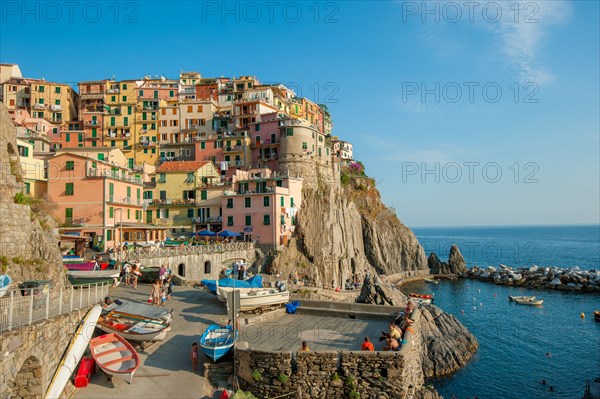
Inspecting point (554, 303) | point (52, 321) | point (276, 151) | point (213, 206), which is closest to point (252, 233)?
point (213, 206)

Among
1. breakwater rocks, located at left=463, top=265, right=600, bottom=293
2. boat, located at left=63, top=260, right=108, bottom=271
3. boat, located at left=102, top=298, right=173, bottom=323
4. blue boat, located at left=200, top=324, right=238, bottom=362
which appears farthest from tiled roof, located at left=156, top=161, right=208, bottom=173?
breakwater rocks, located at left=463, top=265, right=600, bottom=293

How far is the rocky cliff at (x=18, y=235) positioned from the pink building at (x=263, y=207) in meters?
28.6

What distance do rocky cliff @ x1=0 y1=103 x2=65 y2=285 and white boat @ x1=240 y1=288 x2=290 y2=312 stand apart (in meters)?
9.94

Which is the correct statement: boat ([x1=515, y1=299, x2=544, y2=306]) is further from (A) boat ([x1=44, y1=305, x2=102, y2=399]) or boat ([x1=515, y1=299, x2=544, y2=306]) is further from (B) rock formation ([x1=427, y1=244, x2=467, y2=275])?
(A) boat ([x1=44, y1=305, x2=102, y2=399])

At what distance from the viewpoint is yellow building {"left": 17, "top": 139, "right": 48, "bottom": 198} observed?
39500mm

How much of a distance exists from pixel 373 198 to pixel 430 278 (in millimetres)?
18518

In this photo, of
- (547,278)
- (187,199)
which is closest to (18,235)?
(187,199)

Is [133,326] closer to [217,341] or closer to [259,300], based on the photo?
[217,341]

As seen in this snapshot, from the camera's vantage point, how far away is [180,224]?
5375cm

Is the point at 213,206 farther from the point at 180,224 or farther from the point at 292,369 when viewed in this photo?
the point at 292,369

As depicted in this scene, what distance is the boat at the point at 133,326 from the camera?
16109 mm

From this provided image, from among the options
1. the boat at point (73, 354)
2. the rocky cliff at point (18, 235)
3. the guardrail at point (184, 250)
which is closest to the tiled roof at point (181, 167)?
the guardrail at point (184, 250)

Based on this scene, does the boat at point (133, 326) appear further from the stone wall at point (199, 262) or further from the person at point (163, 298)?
the stone wall at point (199, 262)

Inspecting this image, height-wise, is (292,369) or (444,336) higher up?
(292,369)
